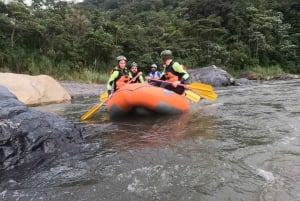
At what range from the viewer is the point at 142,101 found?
6234mm

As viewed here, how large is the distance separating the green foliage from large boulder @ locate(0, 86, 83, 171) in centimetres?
1074

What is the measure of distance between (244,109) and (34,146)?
4.75 metres

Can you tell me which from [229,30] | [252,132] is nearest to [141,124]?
[252,132]

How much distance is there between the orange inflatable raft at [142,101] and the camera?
20.3ft

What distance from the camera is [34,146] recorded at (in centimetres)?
362

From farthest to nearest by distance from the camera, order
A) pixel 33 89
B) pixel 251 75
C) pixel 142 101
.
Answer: pixel 251 75, pixel 33 89, pixel 142 101

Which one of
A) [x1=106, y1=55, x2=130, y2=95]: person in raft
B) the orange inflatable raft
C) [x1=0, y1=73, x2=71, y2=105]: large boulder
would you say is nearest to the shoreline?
[x1=0, y1=73, x2=71, y2=105]: large boulder

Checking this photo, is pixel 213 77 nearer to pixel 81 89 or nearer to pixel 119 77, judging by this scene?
pixel 81 89

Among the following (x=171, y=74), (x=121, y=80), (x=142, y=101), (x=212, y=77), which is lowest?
(x=212, y=77)

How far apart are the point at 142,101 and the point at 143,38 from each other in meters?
14.1

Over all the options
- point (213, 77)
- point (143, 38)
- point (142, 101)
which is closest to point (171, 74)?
point (142, 101)

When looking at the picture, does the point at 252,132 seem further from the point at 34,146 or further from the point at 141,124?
the point at 34,146

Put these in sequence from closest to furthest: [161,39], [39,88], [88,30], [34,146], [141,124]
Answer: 1. [34,146]
2. [141,124]
3. [39,88]
4. [88,30]
5. [161,39]

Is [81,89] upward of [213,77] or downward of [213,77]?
downward
